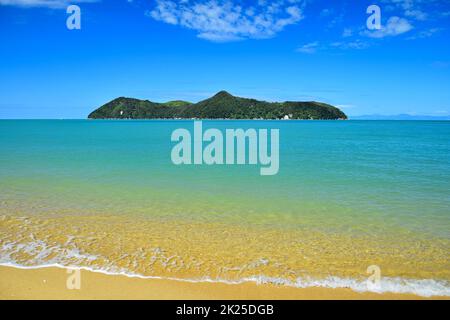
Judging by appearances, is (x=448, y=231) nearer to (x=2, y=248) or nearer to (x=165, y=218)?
(x=165, y=218)

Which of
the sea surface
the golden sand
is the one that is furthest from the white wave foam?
the golden sand

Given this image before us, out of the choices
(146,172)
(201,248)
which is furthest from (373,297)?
(146,172)

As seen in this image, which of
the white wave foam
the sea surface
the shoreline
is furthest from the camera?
the sea surface

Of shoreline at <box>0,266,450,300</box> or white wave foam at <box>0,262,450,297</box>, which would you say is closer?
shoreline at <box>0,266,450,300</box>

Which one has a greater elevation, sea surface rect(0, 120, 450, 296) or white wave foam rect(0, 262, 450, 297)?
sea surface rect(0, 120, 450, 296)

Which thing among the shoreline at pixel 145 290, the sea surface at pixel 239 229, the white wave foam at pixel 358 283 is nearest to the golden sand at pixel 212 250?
the sea surface at pixel 239 229

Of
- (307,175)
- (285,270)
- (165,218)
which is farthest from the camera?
(307,175)

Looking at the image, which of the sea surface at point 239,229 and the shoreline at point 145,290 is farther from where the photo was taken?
the sea surface at point 239,229

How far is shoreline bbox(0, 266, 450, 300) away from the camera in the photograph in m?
5.83

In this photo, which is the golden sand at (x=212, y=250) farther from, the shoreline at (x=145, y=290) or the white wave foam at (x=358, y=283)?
the shoreline at (x=145, y=290)

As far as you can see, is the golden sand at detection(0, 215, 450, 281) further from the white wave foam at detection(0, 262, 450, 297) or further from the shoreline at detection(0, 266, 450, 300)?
the shoreline at detection(0, 266, 450, 300)

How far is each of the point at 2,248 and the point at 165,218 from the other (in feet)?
14.4

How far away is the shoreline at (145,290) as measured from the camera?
230 inches
